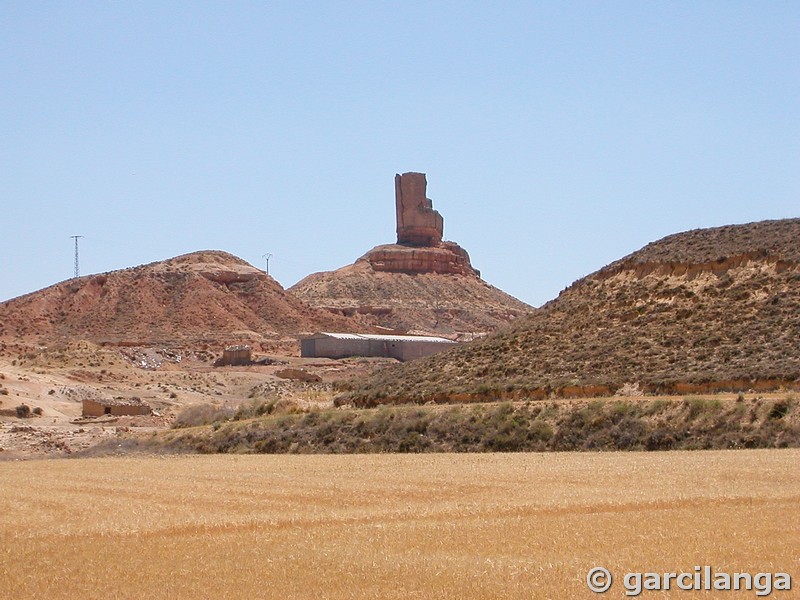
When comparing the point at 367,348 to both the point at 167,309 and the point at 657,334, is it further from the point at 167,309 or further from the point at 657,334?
the point at 657,334

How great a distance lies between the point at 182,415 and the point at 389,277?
84.8 m

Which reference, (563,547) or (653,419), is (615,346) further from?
(563,547)

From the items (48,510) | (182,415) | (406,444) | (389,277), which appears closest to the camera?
(48,510)

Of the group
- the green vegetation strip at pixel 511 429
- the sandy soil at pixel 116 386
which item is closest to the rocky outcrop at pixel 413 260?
the sandy soil at pixel 116 386

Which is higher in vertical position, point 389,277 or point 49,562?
point 389,277

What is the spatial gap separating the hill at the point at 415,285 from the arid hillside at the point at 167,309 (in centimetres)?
1017

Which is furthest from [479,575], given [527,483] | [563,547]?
[527,483]

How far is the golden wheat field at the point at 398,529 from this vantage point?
540 inches

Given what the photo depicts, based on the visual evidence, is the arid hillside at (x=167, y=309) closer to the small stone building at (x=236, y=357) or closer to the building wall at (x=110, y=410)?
the small stone building at (x=236, y=357)

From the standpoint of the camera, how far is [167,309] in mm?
108562

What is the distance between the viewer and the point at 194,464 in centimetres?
3219
